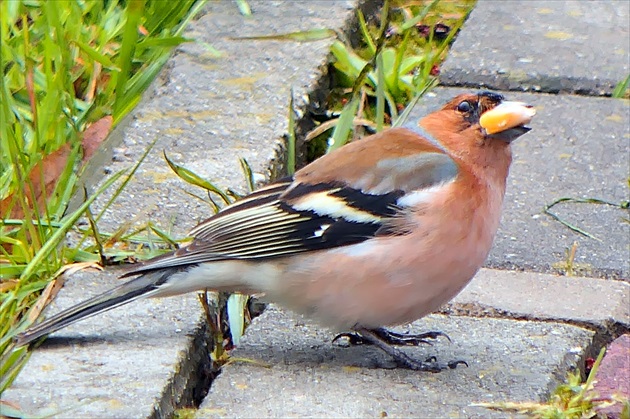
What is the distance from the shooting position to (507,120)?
284cm

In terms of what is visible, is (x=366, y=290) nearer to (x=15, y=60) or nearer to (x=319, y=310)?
(x=319, y=310)

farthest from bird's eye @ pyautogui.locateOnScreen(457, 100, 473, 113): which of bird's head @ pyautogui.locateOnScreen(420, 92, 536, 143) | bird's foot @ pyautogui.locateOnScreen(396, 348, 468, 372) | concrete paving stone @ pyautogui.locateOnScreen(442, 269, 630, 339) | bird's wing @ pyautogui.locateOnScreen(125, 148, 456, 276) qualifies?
bird's foot @ pyautogui.locateOnScreen(396, 348, 468, 372)

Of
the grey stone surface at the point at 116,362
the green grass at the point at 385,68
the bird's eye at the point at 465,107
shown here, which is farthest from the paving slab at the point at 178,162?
the bird's eye at the point at 465,107

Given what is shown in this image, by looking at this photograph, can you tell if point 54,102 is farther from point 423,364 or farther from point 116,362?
point 423,364

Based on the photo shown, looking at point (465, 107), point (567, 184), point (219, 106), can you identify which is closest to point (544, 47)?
point (567, 184)

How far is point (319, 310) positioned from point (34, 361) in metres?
0.64

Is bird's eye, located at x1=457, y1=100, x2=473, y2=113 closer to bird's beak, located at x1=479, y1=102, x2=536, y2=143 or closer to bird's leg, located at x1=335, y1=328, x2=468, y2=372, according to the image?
bird's beak, located at x1=479, y1=102, x2=536, y2=143

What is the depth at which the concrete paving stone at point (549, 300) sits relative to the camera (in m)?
2.94

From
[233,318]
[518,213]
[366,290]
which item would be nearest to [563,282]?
[518,213]

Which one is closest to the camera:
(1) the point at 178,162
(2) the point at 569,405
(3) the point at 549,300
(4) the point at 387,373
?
(2) the point at 569,405

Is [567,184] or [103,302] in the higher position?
[103,302]

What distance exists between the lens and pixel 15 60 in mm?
3844

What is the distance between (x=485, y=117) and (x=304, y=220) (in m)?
0.51

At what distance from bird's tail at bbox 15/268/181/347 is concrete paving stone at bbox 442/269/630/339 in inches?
29.9
